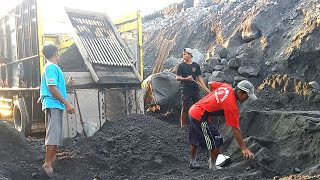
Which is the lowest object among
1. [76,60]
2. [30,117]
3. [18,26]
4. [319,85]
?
[30,117]

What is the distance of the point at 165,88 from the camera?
855 centimetres

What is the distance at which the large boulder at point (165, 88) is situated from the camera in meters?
8.42

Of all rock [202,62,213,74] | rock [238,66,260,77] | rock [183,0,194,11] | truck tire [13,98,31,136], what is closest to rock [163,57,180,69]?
rock [202,62,213,74]

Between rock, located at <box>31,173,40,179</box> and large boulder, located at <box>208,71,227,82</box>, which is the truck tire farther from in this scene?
large boulder, located at <box>208,71,227,82</box>

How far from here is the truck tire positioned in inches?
269

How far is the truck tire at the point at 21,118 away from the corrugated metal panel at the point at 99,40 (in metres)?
1.69

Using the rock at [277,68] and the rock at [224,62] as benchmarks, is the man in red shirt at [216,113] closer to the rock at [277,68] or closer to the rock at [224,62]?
the rock at [277,68]

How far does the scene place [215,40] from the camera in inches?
503

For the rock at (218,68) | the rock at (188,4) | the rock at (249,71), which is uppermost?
the rock at (188,4)

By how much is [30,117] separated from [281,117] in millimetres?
4427

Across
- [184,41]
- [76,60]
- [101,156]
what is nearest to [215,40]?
[184,41]

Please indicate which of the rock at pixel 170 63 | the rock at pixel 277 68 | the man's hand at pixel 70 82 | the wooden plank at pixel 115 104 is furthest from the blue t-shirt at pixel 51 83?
the rock at pixel 170 63

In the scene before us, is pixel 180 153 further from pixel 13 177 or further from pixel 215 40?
pixel 215 40

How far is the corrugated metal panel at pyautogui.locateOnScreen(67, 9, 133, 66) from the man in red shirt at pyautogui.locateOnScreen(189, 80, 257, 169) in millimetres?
2488
